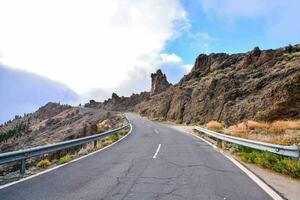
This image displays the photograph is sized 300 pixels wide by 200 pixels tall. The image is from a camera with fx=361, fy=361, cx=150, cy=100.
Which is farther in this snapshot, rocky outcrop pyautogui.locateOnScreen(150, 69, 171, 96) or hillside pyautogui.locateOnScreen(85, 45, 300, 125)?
rocky outcrop pyautogui.locateOnScreen(150, 69, 171, 96)

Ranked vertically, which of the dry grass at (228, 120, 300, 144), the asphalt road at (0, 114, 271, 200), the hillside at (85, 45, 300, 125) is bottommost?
the asphalt road at (0, 114, 271, 200)

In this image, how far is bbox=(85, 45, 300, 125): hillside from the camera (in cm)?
3328

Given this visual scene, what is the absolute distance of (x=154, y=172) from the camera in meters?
10.5

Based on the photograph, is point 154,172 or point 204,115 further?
point 204,115

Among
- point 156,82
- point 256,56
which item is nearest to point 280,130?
point 256,56

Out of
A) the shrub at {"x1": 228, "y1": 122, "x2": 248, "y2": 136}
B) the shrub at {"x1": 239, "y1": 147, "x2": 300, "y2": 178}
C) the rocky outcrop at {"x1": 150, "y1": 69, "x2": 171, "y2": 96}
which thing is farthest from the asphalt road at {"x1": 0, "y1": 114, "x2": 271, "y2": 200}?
the rocky outcrop at {"x1": 150, "y1": 69, "x2": 171, "y2": 96}

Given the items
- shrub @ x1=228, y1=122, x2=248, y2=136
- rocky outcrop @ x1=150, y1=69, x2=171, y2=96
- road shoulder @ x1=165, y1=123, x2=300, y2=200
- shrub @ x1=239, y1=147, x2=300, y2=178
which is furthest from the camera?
rocky outcrop @ x1=150, y1=69, x2=171, y2=96

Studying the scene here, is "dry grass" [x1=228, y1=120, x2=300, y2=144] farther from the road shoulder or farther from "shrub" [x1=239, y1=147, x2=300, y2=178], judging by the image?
the road shoulder

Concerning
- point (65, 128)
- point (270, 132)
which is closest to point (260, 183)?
point (270, 132)

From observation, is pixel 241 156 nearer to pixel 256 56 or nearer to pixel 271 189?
pixel 271 189

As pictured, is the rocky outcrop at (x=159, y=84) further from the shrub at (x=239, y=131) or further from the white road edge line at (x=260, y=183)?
the white road edge line at (x=260, y=183)

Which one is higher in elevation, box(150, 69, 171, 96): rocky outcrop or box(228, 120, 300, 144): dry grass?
box(150, 69, 171, 96): rocky outcrop

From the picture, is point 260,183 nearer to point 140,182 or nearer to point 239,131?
point 140,182

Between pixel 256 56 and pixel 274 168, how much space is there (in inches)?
1967
